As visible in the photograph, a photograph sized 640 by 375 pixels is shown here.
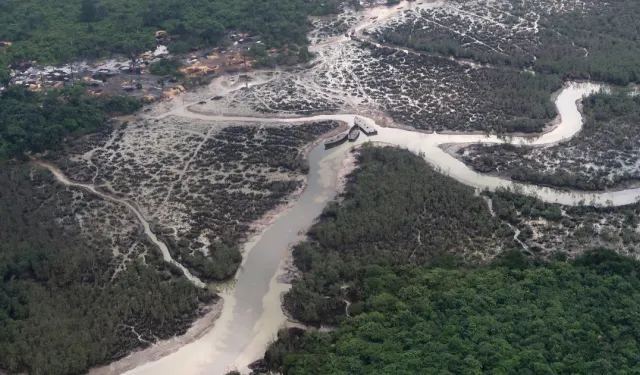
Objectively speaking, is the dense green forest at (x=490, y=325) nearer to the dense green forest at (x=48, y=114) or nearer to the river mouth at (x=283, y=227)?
the river mouth at (x=283, y=227)

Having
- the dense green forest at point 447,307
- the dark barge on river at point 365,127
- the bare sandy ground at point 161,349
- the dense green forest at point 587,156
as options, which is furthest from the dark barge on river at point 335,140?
the bare sandy ground at point 161,349

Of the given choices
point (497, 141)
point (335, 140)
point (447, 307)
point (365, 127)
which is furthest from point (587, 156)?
point (447, 307)

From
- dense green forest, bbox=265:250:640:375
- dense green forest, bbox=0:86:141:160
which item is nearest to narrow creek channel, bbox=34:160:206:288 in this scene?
dense green forest, bbox=0:86:141:160

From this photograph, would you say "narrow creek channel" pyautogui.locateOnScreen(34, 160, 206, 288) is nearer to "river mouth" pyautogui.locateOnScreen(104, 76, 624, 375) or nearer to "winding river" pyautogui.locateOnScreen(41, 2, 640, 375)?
"winding river" pyautogui.locateOnScreen(41, 2, 640, 375)

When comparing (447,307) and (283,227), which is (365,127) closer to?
(283,227)

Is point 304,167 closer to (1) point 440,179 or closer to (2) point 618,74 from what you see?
(1) point 440,179

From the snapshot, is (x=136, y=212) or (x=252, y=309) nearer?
(x=252, y=309)
